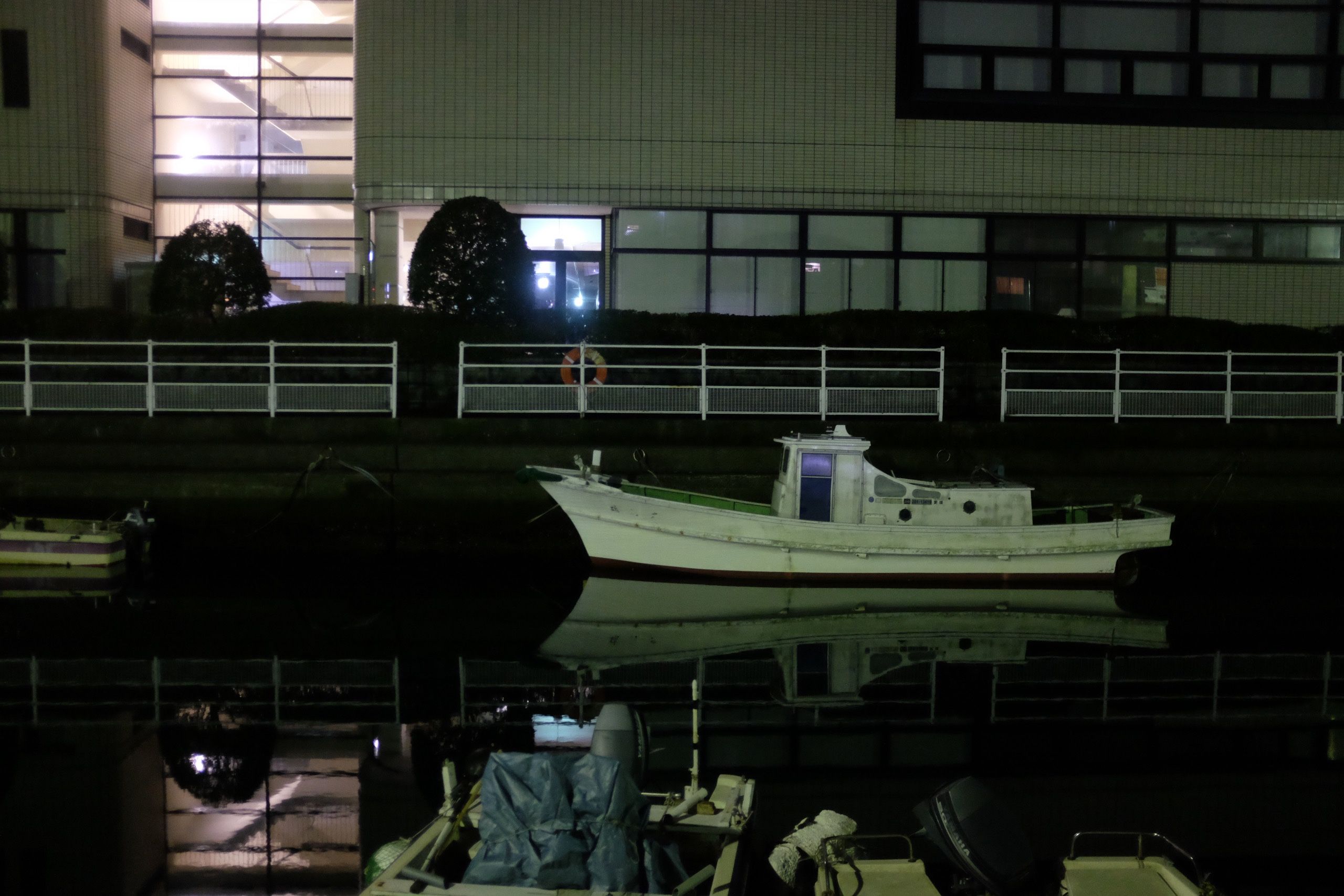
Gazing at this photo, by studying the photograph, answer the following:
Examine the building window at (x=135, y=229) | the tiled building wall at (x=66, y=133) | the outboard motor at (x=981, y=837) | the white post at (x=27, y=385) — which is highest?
the tiled building wall at (x=66, y=133)

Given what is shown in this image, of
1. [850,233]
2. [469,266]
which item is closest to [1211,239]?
[850,233]

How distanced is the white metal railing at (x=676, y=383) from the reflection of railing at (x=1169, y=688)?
5798 millimetres

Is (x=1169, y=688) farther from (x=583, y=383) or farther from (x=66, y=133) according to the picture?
(x=66, y=133)

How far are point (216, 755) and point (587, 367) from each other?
8.44 meters

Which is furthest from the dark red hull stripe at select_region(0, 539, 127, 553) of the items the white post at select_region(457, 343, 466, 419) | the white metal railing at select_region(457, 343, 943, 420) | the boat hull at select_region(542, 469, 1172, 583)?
the boat hull at select_region(542, 469, 1172, 583)

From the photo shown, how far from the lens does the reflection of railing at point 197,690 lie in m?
9.10

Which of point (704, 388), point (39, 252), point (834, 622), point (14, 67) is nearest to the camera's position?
point (834, 622)

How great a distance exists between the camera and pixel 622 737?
645 cm

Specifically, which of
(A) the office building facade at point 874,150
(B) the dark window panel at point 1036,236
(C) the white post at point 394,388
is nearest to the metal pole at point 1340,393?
(A) the office building facade at point 874,150

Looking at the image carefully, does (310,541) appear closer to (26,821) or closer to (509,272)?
(509,272)

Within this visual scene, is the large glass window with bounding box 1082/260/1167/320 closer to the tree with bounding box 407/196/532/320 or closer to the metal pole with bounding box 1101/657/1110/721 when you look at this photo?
the tree with bounding box 407/196/532/320

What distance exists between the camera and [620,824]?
5.66 metres

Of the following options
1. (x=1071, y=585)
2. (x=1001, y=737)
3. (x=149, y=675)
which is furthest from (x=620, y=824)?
(x=1071, y=585)

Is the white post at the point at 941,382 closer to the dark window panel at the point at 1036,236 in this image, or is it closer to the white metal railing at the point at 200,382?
the dark window panel at the point at 1036,236
